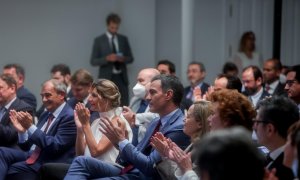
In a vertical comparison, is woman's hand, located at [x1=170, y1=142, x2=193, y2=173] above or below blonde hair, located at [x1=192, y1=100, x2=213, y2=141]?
below

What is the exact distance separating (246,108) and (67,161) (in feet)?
6.10

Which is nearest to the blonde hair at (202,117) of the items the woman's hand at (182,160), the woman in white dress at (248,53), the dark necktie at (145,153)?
the woman's hand at (182,160)

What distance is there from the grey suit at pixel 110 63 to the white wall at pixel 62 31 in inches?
10.7

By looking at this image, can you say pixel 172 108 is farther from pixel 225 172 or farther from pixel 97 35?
pixel 97 35

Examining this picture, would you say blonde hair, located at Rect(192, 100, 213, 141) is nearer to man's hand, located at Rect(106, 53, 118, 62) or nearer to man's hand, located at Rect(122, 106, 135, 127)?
man's hand, located at Rect(122, 106, 135, 127)

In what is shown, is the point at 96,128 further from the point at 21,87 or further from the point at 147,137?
the point at 21,87

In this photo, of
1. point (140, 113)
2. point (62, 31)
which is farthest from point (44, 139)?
point (62, 31)

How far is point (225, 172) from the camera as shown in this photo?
2184mm

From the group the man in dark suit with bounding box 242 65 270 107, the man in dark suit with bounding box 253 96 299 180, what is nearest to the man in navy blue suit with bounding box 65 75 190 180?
the man in dark suit with bounding box 253 96 299 180

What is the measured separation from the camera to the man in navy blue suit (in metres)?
4.26

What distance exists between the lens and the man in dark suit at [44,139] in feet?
16.8

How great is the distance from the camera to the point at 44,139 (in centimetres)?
509

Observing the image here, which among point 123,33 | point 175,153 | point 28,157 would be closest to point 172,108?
point 175,153

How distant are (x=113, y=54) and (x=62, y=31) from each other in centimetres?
87
